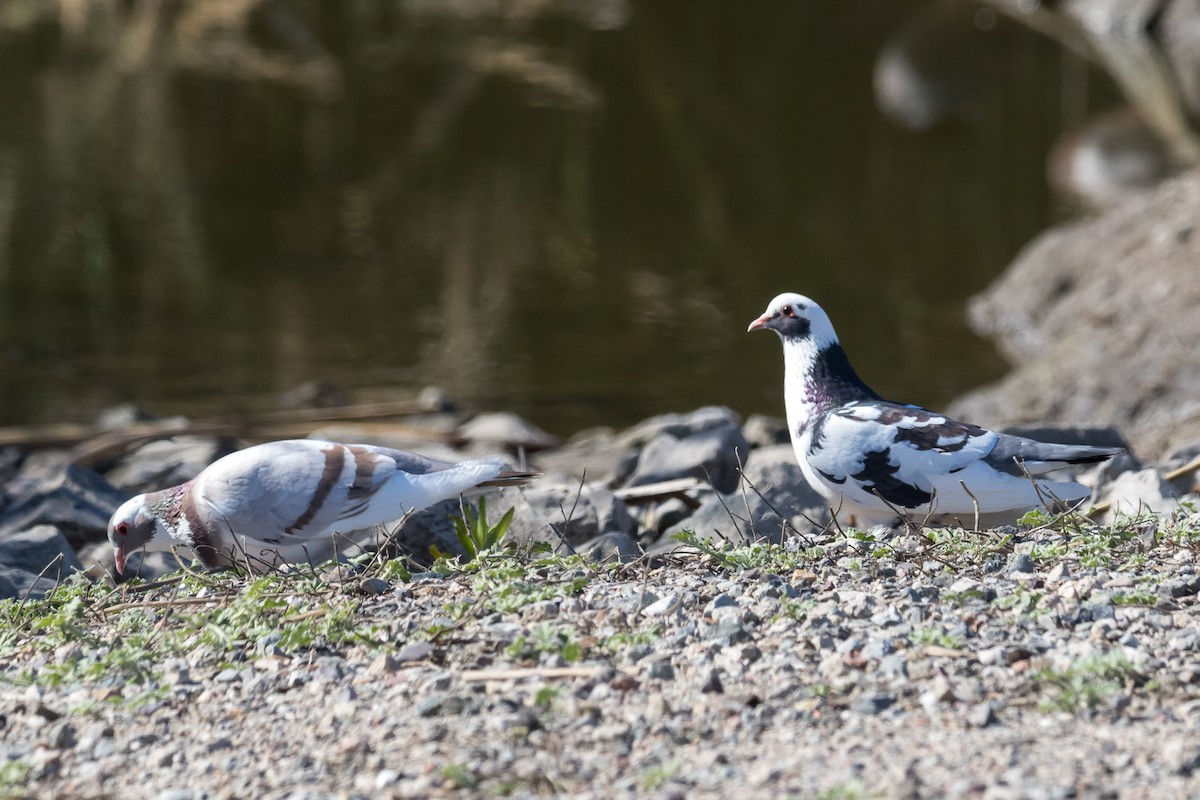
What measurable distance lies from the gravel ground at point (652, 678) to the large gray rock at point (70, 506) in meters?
2.21

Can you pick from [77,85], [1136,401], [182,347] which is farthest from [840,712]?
[77,85]

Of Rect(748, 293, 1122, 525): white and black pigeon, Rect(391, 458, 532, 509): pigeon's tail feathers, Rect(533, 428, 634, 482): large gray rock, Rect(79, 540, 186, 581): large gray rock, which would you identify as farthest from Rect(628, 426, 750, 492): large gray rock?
Rect(79, 540, 186, 581): large gray rock

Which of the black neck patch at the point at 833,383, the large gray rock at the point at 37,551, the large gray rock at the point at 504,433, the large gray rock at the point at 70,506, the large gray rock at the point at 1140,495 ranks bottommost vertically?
the large gray rock at the point at 504,433

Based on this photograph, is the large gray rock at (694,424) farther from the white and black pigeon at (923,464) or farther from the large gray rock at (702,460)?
the white and black pigeon at (923,464)

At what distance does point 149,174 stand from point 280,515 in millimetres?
12847

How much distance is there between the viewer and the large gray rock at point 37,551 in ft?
18.8

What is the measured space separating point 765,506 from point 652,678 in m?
2.07

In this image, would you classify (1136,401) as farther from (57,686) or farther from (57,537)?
Answer: (57,686)

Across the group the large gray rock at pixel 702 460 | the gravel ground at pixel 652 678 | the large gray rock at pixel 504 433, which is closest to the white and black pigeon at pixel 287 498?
the gravel ground at pixel 652 678

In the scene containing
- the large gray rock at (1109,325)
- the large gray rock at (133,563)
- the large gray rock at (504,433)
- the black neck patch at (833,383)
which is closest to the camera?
the black neck patch at (833,383)

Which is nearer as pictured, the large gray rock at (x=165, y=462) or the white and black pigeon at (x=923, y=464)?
the white and black pigeon at (x=923, y=464)

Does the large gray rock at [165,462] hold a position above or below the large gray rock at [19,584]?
below

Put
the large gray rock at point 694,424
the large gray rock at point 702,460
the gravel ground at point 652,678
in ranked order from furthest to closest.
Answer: the large gray rock at point 694,424, the large gray rock at point 702,460, the gravel ground at point 652,678

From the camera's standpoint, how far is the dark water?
11875 mm
